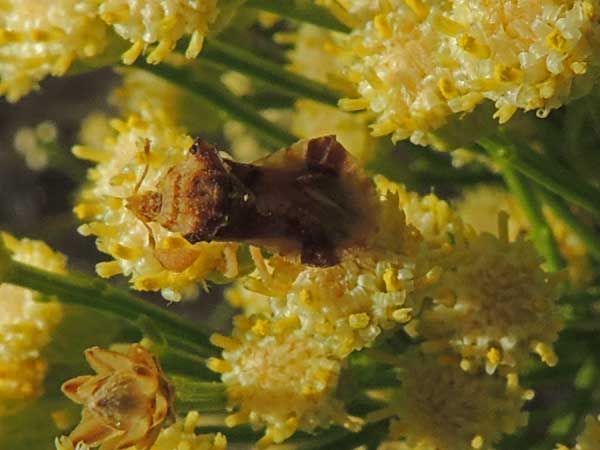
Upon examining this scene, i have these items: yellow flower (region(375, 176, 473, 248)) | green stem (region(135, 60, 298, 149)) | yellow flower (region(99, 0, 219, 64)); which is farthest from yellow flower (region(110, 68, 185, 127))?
yellow flower (region(375, 176, 473, 248))

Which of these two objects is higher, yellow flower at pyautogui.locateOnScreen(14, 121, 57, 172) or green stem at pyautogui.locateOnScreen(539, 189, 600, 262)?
green stem at pyautogui.locateOnScreen(539, 189, 600, 262)

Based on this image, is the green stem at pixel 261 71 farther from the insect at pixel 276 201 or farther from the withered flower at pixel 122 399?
the withered flower at pixel 122 399

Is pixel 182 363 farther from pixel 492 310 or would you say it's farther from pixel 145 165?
pixel 492 310

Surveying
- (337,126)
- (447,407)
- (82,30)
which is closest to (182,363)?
(447,407)

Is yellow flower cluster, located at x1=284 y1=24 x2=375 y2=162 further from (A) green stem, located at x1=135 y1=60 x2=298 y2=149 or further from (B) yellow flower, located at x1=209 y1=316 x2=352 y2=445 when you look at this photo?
(B) yellow flower, located at x1=209 y1=316 x2=352 y2=445

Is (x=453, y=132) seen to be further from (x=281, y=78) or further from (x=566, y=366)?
(x=566, y=366)

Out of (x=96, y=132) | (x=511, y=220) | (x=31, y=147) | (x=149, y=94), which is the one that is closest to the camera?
(x=511, y=220)

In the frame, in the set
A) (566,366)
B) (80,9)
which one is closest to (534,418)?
(566,366)

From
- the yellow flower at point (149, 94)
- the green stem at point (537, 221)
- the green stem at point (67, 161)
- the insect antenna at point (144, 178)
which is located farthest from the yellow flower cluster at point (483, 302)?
the green stem at point (67, 161)
